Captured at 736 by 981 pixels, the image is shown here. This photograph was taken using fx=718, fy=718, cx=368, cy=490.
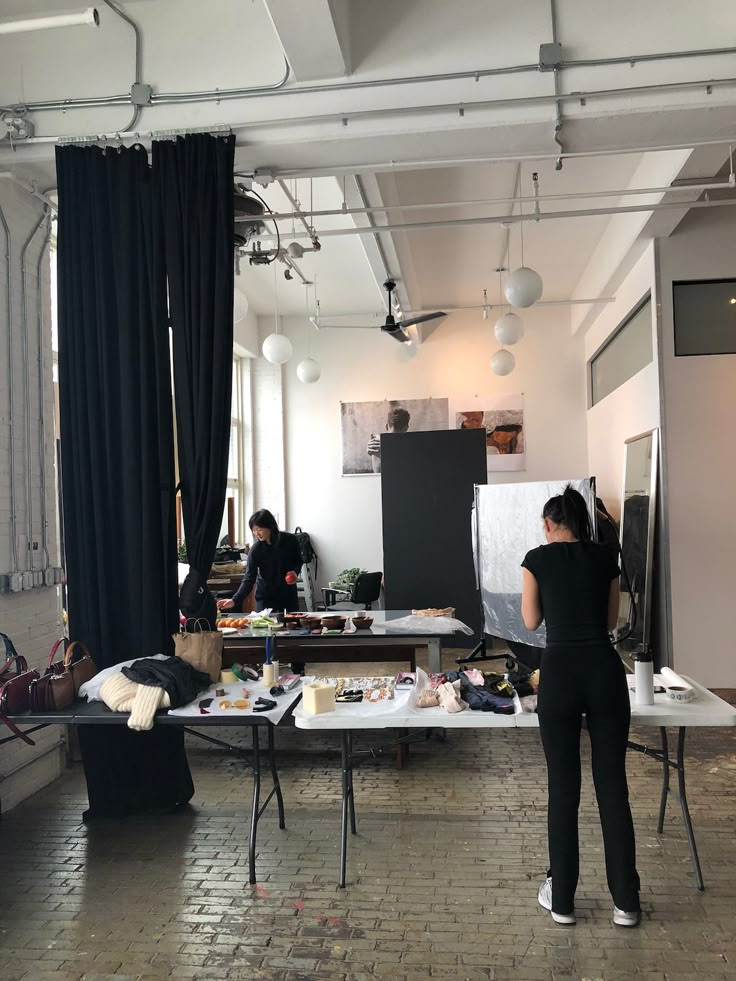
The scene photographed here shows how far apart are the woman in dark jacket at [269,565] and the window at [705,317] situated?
3552mm

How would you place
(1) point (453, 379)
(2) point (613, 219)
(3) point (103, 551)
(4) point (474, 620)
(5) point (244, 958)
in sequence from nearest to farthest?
1. (5) point (244, 958)
2. (3) point (103, 551)
3. (2) point (613, 219)
4. (4) point (474, 620)
5. (1) point (453, 379)

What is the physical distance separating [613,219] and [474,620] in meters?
4.24

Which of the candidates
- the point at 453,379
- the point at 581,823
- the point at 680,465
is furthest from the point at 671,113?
the point at 453,379

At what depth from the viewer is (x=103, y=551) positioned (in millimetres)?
3834

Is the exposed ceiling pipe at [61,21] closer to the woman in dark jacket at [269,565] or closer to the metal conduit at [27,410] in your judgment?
the metal conduit at [27,410]

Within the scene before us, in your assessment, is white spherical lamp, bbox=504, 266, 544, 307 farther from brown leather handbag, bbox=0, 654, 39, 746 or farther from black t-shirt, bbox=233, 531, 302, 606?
brown leather handbag, bbox=0, 654, 39, 746

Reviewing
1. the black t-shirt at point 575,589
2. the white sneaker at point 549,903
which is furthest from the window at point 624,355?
the white sneaker at point 549,903

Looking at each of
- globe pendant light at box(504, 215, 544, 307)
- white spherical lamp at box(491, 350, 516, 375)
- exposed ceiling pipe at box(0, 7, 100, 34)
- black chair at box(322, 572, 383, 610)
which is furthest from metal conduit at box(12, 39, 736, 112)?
black chair at box(322, 572, 383, 610)

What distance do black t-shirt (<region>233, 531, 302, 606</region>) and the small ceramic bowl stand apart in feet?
2.74

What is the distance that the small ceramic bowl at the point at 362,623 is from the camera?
16.4 feet

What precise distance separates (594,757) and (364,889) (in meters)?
1.15

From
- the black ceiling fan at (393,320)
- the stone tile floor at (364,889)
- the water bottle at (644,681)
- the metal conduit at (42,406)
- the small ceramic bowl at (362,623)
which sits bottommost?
the stone tile floor at (364,889)

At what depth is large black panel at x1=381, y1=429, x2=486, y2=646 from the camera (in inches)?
305

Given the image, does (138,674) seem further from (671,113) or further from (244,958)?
(671,113)
